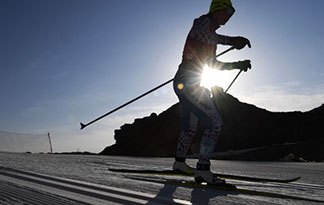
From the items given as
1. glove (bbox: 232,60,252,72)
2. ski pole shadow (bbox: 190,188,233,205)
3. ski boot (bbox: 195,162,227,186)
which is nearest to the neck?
glove (bbox: 232,60,252,72)

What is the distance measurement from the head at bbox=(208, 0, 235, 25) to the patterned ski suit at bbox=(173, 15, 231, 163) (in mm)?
85

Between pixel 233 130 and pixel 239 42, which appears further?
pixel 233 130

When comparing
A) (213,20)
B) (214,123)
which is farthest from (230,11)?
(214,123)

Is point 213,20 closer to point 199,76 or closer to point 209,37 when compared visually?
point 209,37

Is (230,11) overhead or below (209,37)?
overhead

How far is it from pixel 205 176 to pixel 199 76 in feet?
4.14

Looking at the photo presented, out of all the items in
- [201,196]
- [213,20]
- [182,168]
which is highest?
[213,20]

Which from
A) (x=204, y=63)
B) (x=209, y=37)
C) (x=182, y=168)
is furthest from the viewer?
(x=182, y=168)

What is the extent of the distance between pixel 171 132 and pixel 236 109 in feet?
49.7

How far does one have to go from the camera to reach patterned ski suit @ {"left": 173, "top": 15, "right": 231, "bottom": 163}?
3.61 metres

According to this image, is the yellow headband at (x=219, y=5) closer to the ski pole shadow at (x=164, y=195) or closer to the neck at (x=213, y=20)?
the neck at (x=213, y=20)

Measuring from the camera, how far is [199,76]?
3.86 meters

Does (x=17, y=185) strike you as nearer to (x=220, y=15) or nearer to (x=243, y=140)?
(x=220, y=15)

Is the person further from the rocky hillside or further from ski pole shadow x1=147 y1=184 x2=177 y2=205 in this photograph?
the rocky hillside
